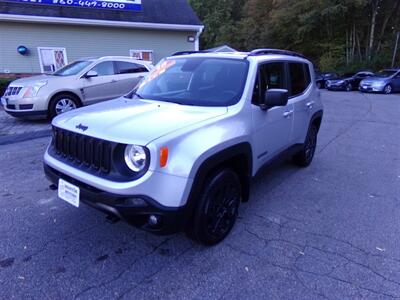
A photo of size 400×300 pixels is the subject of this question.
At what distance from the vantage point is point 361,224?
136 inches

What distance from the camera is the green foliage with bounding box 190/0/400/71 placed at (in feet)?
92.4

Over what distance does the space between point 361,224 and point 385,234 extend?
25 cm

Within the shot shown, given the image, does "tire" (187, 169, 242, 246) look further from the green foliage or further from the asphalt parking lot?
the green foliage

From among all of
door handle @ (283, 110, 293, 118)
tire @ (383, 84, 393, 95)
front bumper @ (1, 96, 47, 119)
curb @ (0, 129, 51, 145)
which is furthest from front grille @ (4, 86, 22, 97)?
tire @ (383, 84, 393, 95)

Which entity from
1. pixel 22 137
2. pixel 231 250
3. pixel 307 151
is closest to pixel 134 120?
pixel 231 250

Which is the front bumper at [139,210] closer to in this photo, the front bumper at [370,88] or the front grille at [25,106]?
the front grille at [25,106]

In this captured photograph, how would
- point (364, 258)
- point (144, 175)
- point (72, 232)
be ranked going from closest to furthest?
point (144, 175) → point (364, 258) → point (72, 232)

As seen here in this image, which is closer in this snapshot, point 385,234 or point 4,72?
point 385,234

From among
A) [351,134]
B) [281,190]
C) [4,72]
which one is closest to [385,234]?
[281,190]

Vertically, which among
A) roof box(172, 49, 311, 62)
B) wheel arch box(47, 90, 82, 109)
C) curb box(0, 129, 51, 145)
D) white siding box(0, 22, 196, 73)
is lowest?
curb box(0, 129, 51, 145)

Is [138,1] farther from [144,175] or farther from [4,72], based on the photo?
[144,175]

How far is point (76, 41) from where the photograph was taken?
14.8 metres

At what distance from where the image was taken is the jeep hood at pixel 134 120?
246 cm

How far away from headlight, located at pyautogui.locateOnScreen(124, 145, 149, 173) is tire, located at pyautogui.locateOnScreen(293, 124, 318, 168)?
3.21 m
